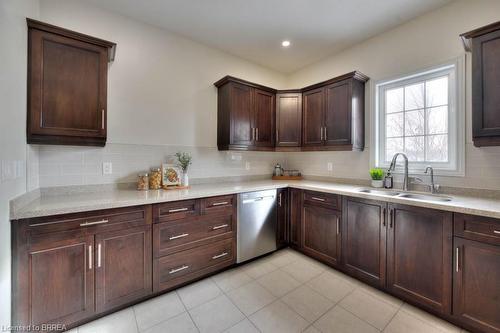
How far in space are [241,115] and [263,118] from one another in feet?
1.30

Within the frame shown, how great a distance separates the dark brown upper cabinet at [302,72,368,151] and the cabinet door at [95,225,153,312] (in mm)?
2333

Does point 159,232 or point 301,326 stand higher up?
point 159,232

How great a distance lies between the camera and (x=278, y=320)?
5.46ft

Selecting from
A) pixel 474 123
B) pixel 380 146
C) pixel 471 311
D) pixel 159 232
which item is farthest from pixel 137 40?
pixel 471 311

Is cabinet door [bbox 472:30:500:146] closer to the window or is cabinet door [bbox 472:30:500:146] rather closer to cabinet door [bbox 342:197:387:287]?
the window

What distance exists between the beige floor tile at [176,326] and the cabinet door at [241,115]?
191 cm

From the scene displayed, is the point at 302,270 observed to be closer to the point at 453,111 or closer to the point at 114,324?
the point at 114,324

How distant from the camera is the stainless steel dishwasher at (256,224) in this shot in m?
2.45

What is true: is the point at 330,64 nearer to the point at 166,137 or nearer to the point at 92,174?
the point at 166,137

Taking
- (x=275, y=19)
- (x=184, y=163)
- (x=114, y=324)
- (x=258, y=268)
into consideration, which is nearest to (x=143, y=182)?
(x=184, y=163)

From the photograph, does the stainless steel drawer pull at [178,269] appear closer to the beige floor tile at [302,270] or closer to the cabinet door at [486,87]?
the beige floor tile at [302,270]

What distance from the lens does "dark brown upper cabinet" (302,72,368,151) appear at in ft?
8.55

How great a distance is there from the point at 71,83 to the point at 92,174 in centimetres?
84

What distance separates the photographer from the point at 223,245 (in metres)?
2.33
